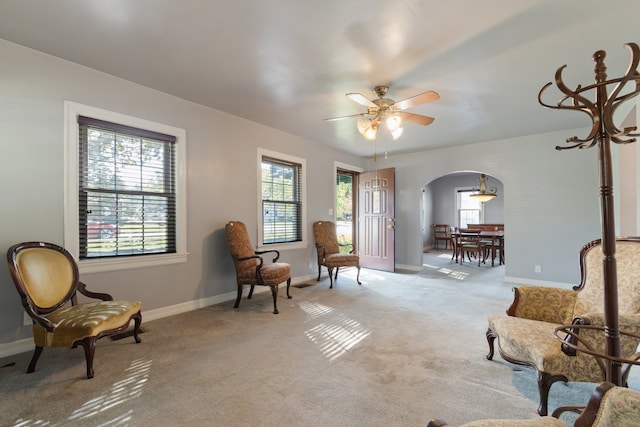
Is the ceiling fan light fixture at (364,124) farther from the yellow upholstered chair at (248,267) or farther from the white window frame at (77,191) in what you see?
the white window frame at (77,191)

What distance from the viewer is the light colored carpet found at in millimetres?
1662

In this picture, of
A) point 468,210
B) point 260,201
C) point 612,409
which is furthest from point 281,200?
point 468,210

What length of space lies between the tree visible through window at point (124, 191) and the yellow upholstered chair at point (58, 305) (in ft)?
1.18

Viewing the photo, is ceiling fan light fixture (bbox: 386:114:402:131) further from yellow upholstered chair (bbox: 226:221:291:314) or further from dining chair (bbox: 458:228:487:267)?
dining chair (bbox: 458:228:487:267)

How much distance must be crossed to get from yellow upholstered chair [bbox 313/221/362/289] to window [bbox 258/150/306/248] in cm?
29

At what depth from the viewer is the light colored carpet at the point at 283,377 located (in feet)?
5.45

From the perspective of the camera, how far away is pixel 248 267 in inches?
144

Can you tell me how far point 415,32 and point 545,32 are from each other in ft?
3.20

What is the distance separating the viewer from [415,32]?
217cm

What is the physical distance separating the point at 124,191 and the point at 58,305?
119 centimetres

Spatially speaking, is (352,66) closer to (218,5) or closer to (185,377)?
(218,5)

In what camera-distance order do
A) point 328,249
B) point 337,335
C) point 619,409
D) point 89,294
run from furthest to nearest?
point 328,249
point 337,335
point 89,294
point 619,409

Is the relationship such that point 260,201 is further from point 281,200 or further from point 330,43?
point 330,43

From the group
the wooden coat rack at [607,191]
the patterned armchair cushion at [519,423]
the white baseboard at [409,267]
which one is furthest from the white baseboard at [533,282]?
the patterned armchair cushion at [519,423]
